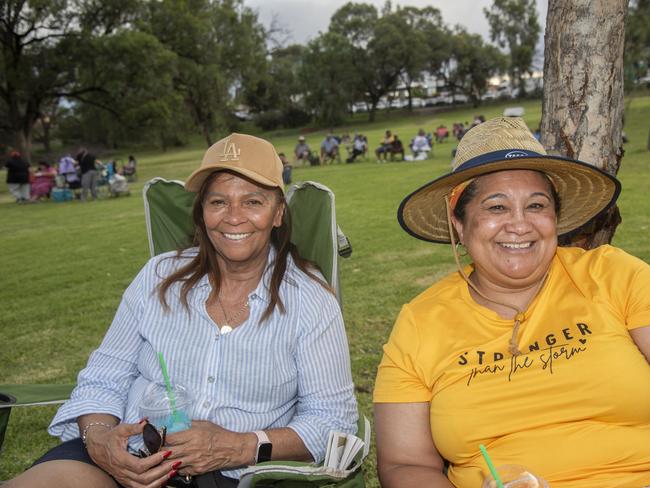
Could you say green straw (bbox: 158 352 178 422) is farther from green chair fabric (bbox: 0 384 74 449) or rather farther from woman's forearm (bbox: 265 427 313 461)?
green chair fabric (bbox: 0 384 74 449)

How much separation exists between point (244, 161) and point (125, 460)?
1.21 metres

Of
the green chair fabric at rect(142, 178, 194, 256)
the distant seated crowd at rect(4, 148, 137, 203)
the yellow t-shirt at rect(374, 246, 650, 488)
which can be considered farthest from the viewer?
the distant seated crowd at rect(4, 148, 137, 203)

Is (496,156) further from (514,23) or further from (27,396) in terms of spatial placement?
(514,23)

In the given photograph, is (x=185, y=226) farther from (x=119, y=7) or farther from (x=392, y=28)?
(x=392, y=28)

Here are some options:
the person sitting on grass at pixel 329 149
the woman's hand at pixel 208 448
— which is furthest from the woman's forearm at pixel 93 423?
the person sitting on grass at pixel 329 149

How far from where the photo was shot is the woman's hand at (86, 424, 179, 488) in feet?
7.05

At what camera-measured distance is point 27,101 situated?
31.3 m

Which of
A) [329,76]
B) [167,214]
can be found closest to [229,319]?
[167,214]

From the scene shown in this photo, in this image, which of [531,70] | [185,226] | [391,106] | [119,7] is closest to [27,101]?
[119,7]

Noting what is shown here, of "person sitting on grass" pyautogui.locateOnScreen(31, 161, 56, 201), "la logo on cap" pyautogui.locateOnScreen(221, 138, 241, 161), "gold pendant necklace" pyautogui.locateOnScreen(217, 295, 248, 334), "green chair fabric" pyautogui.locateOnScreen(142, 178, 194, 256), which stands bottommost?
"person sitting on grass" pyautogui.locateOnScreen(31, 161, 56, 201)

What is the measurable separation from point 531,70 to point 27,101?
162 ft

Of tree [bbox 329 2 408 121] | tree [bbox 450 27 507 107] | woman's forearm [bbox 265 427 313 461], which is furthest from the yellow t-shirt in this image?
tree [bbox 450 27 507 107]

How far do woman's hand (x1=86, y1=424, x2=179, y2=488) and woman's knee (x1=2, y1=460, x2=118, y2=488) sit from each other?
0.11 feet

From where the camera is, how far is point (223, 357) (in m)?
2.45
